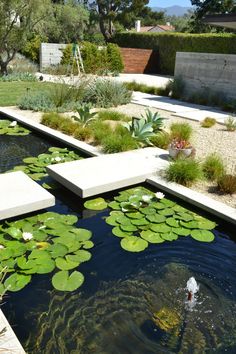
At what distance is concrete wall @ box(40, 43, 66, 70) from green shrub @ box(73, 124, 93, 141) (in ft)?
42.8

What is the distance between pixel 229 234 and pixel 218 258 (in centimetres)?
47

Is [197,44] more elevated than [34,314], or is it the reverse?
[197,44]

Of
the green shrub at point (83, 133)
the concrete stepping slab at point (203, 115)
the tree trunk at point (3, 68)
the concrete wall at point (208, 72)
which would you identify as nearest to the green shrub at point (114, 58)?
the tree trunk at point (3, 68)

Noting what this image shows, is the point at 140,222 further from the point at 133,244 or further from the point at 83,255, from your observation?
the point at 83,255

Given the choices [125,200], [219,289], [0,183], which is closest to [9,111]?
[0,183]

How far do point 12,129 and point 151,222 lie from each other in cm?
403

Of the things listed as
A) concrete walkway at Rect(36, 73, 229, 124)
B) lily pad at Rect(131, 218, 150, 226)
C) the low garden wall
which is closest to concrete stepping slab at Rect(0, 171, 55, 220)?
lily pad at Rect(131, 218, 150, 226)

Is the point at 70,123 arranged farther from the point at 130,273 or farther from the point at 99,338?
the point at 99,338

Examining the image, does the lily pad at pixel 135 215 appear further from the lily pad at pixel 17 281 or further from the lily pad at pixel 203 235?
the lily pad at pixel 17 281

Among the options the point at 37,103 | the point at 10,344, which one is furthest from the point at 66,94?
the point at 10,344

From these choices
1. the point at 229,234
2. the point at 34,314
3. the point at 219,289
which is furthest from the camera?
the point at 229,234

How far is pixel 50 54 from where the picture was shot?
699 inches

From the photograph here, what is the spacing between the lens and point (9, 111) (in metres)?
7.66

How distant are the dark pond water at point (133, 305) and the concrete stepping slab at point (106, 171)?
2.92ft
